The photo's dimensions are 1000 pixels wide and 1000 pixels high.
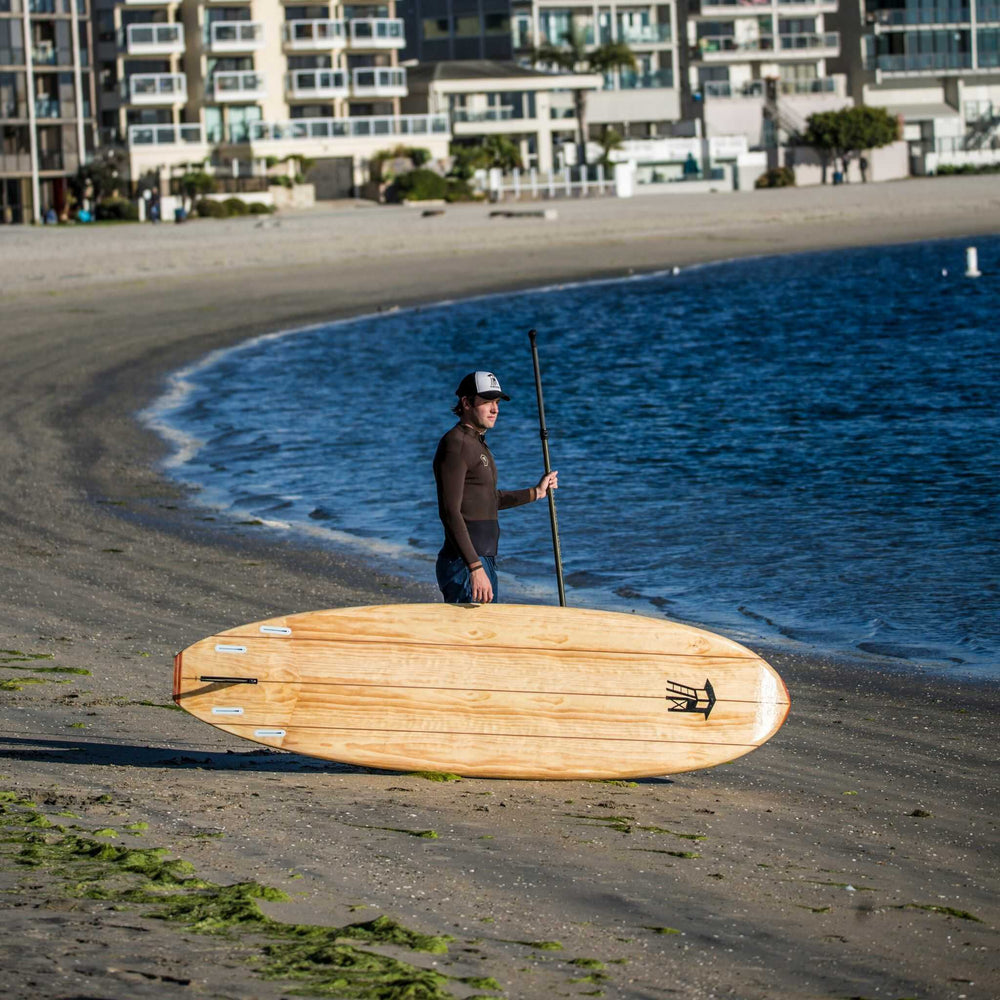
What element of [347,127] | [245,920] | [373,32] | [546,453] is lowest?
[245,920]

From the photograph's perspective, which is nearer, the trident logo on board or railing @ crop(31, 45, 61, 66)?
the trident logo on board

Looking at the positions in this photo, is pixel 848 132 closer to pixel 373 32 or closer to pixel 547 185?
pixel 547 185

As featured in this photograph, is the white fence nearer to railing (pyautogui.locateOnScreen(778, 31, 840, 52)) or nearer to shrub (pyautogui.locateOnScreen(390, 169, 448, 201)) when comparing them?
shrub (pyautogui.locateOnScreen(390, 169, 448, 201))

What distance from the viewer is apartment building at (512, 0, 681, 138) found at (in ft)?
324

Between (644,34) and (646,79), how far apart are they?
3.85m

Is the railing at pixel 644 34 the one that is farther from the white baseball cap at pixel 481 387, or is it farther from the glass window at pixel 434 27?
the white baseball cap at pixel 481 387

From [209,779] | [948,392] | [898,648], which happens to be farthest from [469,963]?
[948,392]

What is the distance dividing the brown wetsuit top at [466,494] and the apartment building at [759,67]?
9490 cm

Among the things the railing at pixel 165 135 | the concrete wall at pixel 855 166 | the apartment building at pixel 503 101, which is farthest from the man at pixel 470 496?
the concrete wall at pixel 855 166

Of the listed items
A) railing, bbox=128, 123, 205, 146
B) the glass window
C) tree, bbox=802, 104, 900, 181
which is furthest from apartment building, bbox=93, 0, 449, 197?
tree, bbox=802, 104, 900, 181

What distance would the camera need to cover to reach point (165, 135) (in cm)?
7744

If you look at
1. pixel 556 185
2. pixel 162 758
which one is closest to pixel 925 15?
pixel 556 185

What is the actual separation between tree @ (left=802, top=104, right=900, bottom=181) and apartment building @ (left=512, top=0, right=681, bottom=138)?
10093mm

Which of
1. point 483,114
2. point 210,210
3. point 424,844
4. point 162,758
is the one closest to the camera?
point 424,844
